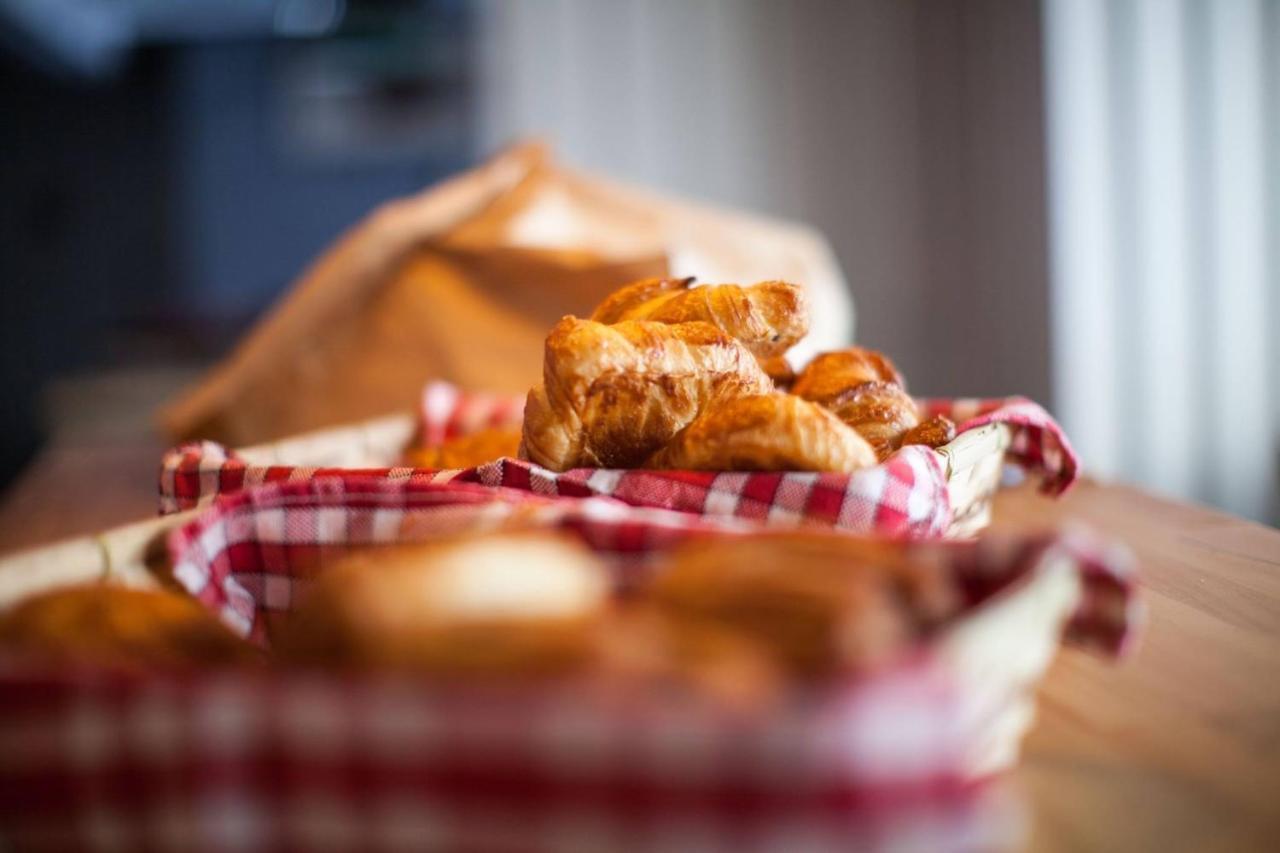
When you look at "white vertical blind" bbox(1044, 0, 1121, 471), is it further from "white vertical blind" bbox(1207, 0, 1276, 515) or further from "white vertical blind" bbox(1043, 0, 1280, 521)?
"white vertical blind" bbox(1207, 0, 1276, 515)

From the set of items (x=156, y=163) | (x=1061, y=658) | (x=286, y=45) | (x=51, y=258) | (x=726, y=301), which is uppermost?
(x=286, y=45)

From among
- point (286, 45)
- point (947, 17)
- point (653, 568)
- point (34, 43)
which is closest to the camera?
point (653, 568)

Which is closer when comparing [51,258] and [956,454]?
[956,454]

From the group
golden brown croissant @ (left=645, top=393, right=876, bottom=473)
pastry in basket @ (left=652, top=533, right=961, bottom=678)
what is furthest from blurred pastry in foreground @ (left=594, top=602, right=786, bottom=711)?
golden brown croissant @ (left=645, top=393, right=876, bottom=473)

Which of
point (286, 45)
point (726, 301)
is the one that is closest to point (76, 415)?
point (726, 301)

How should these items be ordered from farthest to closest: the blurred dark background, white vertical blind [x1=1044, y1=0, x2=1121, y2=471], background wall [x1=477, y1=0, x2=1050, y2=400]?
the blurred dark background, background wall [x1=477, y1=0, x2=1050, y2=400], white vertical blind [x1=1044, y1=0, x2=1121, y2=471]

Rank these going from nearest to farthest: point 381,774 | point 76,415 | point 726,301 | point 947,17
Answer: point 381,774 → point 726,301 → point 76,415 → point 947,17

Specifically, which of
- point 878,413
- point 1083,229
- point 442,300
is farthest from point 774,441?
point 1083,229

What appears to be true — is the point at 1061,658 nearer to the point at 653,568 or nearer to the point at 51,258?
the point at 653,568
